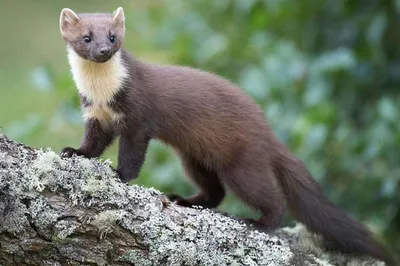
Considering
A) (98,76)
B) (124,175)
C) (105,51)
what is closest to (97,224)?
(124,175)

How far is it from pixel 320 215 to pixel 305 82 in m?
1.72

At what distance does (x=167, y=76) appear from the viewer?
15.5 ft

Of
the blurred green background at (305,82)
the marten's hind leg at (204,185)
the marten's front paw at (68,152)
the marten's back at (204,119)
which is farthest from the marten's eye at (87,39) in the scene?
the blurred green background at (305,82)

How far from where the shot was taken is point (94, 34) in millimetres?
4422

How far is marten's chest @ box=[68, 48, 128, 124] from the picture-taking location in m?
4.48

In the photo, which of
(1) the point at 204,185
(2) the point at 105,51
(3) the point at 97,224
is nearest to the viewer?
(3) the point at 97,224

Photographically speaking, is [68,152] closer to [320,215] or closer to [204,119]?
[204,119]

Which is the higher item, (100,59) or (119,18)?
(119,18)

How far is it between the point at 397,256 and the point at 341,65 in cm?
148

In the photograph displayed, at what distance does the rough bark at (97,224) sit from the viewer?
3152 millimetres

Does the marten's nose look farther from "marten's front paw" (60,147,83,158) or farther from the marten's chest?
"marten's front paw" (60,147,83,158)

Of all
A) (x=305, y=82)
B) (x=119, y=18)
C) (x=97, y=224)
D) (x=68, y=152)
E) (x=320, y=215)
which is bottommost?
(x=97, y=224)

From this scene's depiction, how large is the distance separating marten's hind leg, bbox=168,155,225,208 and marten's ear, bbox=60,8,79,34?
1.05 metres

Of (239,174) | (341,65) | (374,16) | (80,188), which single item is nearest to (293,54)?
(341,65)
